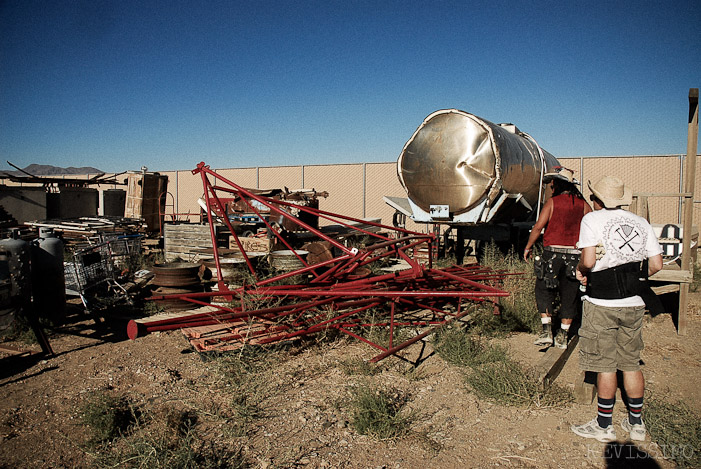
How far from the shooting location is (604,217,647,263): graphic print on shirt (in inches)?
127

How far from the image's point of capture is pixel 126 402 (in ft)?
13.0

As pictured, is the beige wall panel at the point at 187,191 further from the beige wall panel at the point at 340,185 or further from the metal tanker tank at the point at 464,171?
the metal tanker tank at the point at 464,171

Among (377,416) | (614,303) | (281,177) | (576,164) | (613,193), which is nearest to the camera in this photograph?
(614,303)

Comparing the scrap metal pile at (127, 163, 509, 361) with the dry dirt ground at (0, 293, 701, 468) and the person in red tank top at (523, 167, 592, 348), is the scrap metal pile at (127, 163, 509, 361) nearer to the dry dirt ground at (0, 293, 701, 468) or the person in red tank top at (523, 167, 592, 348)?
the dry dirt ground at (0, 293, 701, 468)

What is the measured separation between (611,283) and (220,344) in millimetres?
3661

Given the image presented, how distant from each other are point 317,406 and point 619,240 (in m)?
2.82

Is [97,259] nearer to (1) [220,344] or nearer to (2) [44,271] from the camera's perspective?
(2) [44,271]

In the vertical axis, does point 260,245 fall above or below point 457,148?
below

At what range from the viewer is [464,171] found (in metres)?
8.06

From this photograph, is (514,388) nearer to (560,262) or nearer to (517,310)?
(560,262)

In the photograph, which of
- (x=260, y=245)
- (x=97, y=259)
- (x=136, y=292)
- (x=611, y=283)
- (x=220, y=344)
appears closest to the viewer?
(x=611, y=283)

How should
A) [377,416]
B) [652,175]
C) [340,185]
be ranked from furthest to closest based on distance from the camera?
[340,185] < [652,175] < [377,416]

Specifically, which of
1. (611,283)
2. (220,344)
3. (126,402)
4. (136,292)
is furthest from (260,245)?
(611,283)

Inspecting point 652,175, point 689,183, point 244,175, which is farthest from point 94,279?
point 652,175
